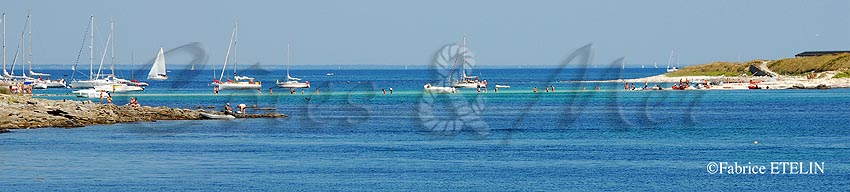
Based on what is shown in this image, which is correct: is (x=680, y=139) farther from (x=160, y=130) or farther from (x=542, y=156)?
(x=160, y=130)

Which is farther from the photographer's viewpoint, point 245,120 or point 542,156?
point 245,120

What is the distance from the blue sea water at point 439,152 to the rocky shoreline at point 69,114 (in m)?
2.09

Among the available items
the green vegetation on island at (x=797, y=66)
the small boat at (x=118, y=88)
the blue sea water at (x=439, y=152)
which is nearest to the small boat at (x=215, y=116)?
the blue sea water at (x=439, y=152)

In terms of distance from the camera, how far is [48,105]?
73875 millimetres

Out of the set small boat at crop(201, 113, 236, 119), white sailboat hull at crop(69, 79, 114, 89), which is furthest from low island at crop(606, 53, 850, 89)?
small boat at crop(201, 113, 236, 119)

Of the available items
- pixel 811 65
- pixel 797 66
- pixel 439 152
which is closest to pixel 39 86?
pixel 797 66

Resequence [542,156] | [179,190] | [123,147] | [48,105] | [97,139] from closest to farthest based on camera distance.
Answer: [179,190]
[542,156]
[123,147]
[97,139]
[48,105]

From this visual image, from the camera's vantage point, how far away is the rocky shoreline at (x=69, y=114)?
2665 inches

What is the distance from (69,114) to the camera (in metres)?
71.1

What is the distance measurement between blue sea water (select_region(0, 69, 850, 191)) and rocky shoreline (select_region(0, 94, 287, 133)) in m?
2.09

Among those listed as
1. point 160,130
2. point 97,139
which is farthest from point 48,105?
point 97,139

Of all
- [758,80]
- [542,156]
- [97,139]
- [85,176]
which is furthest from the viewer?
[758,80]

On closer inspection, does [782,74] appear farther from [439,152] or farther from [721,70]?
[439,152]

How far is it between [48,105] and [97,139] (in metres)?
15.5
